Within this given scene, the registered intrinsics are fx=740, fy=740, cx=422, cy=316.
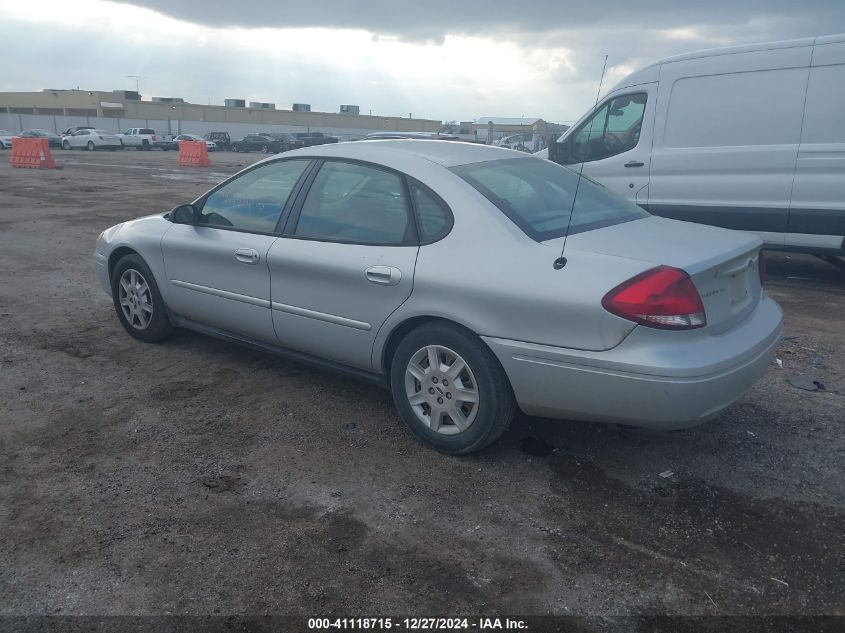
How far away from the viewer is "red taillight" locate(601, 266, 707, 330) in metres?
3.25

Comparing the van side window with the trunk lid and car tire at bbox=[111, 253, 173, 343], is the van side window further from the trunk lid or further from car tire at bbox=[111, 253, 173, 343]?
car tire at bbox=[111, 253, 173, 343]

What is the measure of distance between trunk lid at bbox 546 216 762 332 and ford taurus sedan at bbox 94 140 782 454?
1 cm

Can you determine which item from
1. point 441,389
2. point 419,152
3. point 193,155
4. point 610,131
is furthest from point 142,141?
point 441,389

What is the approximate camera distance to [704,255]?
356cm

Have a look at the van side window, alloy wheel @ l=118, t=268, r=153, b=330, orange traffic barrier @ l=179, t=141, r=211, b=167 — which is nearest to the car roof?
alloy wheel @ l=118, t=268, r=153, b=330

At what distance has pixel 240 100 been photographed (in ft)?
281

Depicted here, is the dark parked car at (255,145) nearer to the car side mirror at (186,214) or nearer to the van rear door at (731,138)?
the van rear door at (731,138)

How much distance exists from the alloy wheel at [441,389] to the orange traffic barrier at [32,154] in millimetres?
26851

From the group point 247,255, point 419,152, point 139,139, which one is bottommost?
point 247,255

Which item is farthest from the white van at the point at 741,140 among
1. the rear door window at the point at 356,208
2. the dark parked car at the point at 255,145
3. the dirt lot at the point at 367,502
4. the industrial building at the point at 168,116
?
the industrial building at the point at 168,116

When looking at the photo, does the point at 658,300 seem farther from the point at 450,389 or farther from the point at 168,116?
the point at 168,116

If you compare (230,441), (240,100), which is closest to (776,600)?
(230,441)

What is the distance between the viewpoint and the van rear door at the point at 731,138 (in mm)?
7387

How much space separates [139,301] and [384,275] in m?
2.51
